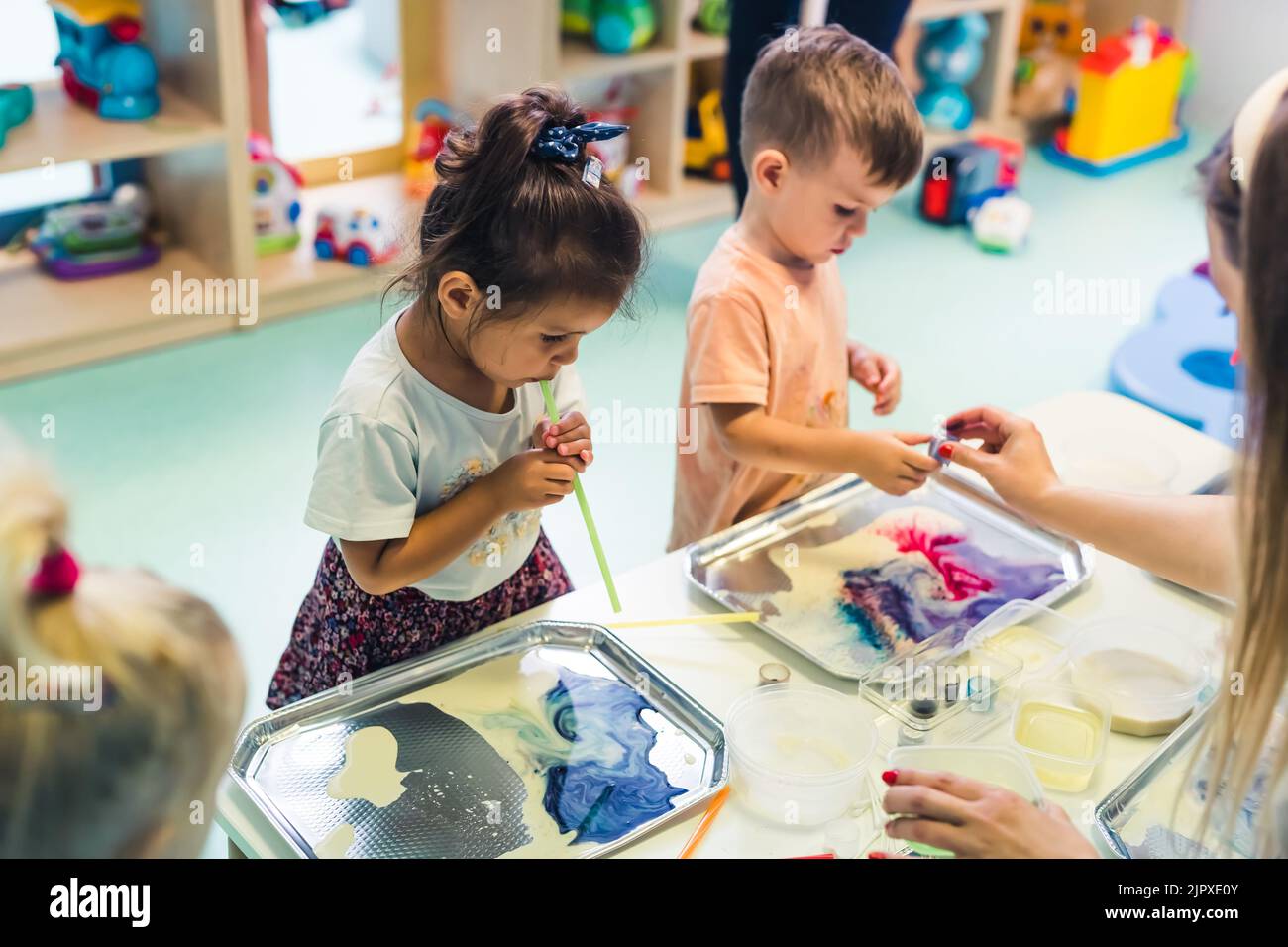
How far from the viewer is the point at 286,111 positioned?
331cm

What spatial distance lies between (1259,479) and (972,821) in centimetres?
30

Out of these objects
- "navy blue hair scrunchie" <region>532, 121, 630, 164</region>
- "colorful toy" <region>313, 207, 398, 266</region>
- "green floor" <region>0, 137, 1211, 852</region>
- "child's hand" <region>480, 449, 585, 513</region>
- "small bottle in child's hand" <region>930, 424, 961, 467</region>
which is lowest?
"green floor" <region>0, 137, 1211, 852</region>

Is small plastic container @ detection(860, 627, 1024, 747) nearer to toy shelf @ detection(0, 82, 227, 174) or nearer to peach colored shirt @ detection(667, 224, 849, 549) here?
peach colored shirt @ detection(667, 224, 849, 549)

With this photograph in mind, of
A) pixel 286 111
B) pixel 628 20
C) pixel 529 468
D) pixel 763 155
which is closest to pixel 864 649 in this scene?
pixel 529 468

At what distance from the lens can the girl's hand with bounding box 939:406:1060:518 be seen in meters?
1.35

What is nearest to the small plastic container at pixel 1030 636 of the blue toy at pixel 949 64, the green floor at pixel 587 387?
the green floor at pixel 587 387

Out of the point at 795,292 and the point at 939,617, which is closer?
the point at 939,617

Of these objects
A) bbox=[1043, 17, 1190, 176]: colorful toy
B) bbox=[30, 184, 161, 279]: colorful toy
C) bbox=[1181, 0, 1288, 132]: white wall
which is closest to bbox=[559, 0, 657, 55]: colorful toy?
bbox=[30, 184, 161, 279]: colorful toy

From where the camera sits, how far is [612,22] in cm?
309

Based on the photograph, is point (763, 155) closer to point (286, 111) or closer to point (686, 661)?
point (686, 661)

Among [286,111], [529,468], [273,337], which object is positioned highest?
[529,468]

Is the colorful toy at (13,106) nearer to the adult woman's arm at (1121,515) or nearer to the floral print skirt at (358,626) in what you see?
the floral print skirt at (358,626)

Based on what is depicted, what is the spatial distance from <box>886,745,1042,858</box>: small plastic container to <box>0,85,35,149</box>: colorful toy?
84.4 inches
